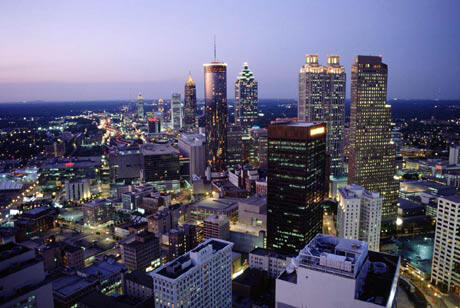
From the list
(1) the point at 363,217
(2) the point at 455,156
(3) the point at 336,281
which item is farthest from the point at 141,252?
(2) the point at 455,156

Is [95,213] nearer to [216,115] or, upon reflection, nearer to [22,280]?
[22,280]

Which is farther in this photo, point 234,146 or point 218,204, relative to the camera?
point 234,146

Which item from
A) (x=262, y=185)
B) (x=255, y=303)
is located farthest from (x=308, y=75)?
(x=255, y=303)

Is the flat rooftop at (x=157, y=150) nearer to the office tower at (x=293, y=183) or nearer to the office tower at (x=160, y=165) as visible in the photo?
the office tower at (x=160, y=165)

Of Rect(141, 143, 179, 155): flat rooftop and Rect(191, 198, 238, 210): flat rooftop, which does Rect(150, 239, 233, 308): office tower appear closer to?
Rect(191, 198, 238, 210): flat rooftop

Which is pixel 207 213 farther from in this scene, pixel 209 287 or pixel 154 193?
pixel 209 287

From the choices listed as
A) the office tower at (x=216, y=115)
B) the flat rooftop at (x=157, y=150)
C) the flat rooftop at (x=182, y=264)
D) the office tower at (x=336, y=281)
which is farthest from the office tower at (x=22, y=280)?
the office tower at (x=216, y=115)
